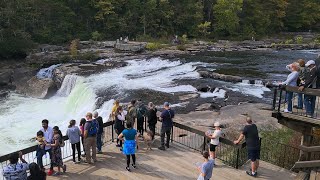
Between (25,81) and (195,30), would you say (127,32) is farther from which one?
(25,81)

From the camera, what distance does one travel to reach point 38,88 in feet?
100.0

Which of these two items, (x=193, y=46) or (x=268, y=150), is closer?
(x=268, y=150)

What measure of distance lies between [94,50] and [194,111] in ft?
83.7

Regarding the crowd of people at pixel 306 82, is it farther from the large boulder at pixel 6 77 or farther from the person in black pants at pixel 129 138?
the large boulder at pixel 6 77

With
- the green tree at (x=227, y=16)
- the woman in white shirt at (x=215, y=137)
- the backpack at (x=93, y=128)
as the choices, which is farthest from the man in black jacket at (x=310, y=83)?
the green tree at (x=227, y=16)

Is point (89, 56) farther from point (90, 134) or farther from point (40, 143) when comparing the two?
point (40, 143)

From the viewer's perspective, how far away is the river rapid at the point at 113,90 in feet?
73.3

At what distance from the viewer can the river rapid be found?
22328 millimetres

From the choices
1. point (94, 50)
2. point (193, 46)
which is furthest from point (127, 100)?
point (193, 46)

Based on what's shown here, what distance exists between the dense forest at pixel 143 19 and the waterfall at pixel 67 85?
1230 centimetres

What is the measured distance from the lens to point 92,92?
1002 inches

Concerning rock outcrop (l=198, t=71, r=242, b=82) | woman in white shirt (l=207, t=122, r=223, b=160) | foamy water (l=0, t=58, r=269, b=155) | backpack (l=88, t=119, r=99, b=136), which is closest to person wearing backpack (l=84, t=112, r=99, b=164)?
backpack (l=88, t=119, r=99, b=136)

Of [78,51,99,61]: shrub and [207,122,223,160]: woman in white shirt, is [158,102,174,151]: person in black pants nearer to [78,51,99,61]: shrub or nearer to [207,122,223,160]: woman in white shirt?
[207,122,223,160]: woman in white shirt

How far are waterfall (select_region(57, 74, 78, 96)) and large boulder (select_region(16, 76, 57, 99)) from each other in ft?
2.82
